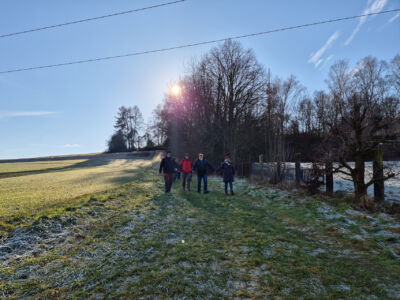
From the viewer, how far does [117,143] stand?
68.0 m

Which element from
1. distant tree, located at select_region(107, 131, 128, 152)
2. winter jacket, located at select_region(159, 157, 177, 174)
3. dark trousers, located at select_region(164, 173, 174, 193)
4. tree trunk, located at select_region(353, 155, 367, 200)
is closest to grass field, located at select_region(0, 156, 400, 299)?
tree trunk, located at select_region(353, 155, 367, 200)

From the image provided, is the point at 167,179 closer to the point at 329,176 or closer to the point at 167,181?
the point at 167,181

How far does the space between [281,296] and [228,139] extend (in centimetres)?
1875

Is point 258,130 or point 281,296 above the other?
point 258,130

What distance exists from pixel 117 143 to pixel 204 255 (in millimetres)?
68491

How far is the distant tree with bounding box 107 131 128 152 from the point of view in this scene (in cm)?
6800

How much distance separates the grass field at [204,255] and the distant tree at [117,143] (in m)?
63.9

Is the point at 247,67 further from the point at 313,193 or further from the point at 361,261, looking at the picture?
the point at 361,261

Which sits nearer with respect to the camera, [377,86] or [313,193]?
[313,193]

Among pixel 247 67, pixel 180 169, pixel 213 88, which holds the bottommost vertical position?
pixel 180 169

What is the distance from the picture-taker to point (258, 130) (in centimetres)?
2408

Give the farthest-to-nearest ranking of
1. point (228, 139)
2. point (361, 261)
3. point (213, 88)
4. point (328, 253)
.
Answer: point (213, 88) < point (228, 139) < point (328, 253) < point (361, 261)

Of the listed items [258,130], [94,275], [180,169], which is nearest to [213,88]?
[258,130]

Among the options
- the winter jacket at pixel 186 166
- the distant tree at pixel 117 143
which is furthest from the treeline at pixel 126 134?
the winter jacket at pixel 186 166
